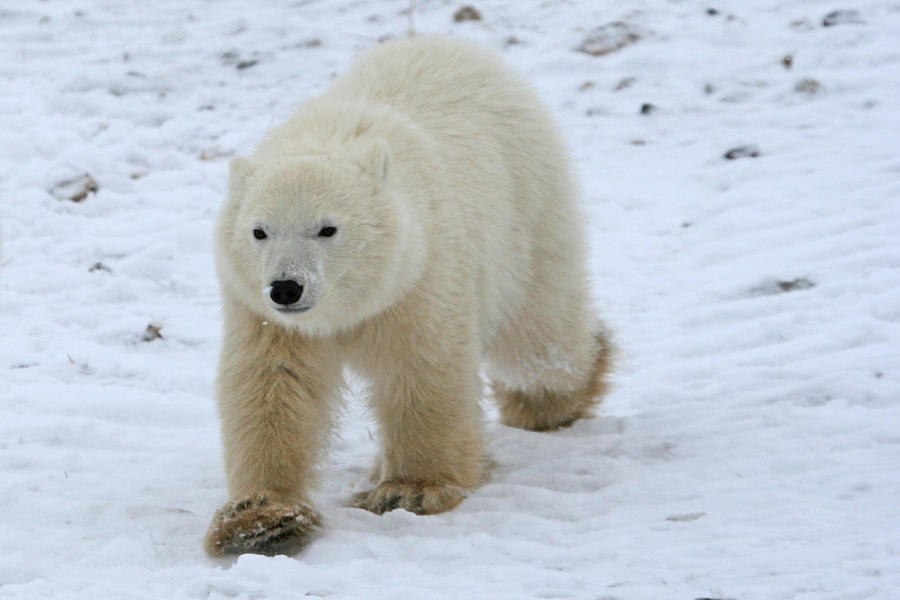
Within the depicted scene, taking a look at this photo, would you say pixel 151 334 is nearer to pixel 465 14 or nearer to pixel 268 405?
pixel 268 405

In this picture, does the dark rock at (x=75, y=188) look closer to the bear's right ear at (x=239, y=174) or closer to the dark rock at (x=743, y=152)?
the bear's right ear at (x=239, y=174)

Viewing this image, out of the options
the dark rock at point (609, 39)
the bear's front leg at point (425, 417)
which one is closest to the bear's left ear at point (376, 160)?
the bear's front leg at point (425, 417)

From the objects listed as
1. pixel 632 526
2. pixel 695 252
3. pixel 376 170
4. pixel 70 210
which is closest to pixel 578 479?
pixel 632 526

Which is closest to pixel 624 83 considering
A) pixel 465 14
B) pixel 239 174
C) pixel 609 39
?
pixel 609 39

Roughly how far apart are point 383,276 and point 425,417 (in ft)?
1.96

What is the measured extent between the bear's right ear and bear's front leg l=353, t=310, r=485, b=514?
2.40 ft

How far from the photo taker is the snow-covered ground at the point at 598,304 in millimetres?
3746

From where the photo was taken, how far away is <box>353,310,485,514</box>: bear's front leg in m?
4.43

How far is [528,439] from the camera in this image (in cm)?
541

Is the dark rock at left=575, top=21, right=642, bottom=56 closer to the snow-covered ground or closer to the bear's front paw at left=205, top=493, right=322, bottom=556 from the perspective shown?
the snow-covered ground

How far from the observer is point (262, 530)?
4.04 m

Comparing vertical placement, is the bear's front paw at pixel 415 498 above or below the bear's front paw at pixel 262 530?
below

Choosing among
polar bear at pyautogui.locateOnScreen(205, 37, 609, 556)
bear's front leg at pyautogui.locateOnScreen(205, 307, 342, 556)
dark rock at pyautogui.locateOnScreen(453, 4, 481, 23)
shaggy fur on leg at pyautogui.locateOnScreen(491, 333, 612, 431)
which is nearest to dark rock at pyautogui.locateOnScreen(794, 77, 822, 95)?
dark rock at pyautogui.locateOnScreen(453, 4, 481, 23)

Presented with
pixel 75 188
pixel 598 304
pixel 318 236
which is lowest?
pixel 598 304
